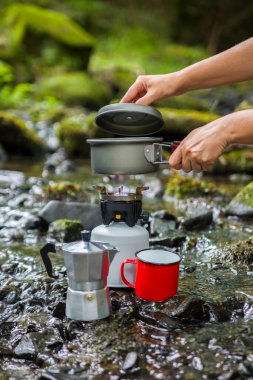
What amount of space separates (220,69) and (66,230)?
191cm

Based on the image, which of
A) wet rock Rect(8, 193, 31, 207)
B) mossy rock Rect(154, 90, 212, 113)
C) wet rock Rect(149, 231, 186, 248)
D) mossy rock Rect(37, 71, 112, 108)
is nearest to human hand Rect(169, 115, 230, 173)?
wet rock Rect(149, 231, 186, 248)

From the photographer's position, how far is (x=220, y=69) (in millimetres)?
2992

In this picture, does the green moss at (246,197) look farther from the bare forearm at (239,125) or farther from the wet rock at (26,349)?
the wet rock at (26,349)

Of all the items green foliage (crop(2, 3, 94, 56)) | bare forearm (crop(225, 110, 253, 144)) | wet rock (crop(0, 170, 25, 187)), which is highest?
green foliage (crop(2, 3, 94, 56))

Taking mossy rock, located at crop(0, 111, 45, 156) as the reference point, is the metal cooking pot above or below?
below

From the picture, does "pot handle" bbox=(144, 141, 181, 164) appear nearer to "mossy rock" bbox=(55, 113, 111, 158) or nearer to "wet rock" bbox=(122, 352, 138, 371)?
"wet rock" bbox=(122, 352, 138, 371)

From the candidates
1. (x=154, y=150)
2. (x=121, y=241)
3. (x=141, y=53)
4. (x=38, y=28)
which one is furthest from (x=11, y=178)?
(x=141, y=53)

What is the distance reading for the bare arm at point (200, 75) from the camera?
9.74 ft

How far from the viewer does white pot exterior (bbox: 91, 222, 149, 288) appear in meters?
2.66

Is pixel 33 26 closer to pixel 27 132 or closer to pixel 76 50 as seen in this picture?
pixel 76 50

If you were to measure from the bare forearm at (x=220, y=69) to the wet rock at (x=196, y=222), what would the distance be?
1683 millimetres

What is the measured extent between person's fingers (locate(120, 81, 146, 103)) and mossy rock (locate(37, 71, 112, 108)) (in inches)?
366

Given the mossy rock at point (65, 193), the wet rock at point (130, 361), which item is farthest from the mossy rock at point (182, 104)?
the wet rock at point (130, 361)

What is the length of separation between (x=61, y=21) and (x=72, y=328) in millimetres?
14556
